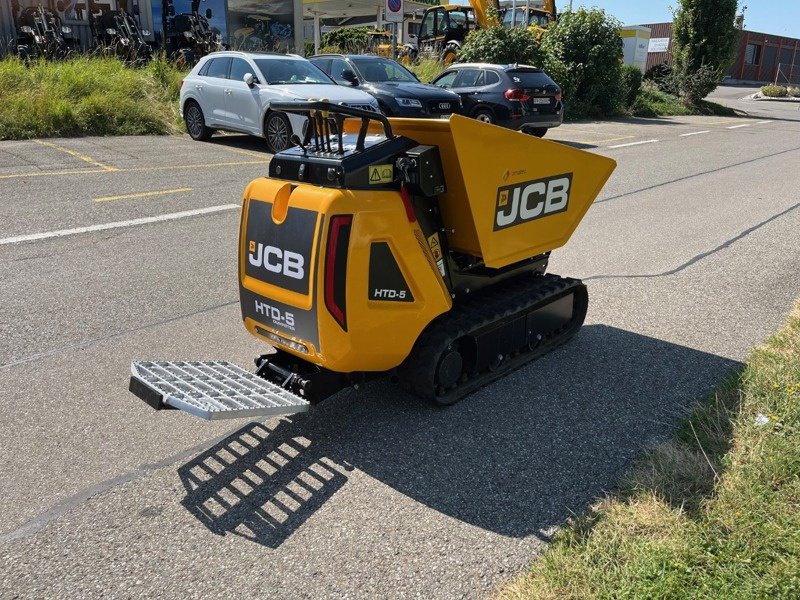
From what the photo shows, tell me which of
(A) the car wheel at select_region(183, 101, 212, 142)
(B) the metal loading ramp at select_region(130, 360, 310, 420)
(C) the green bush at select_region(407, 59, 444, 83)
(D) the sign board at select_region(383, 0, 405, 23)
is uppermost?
(D) the sign board at select_region(383, 0, 405, 23)

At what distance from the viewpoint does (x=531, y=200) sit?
432cm

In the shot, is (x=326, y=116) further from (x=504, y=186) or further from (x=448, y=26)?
(x=448, y=26)

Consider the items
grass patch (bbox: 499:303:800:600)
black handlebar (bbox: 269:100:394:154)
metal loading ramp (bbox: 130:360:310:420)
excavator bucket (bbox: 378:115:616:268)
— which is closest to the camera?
grass patch (bbox: 499:303:800:600)

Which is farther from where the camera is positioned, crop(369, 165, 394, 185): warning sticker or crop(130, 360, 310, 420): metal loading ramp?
crop(369, 165, 394, 185): warning sticker

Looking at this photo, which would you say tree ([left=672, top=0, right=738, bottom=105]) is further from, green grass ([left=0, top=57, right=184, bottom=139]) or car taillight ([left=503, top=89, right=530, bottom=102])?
green grass ([left=0, top=57, right=184, bottom=139])

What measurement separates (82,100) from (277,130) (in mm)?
4955

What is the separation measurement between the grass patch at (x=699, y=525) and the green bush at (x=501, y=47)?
1974 cm

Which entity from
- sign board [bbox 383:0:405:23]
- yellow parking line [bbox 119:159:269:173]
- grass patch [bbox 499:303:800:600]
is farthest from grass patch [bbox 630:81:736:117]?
grass patch [bbox 499:303:800:600]

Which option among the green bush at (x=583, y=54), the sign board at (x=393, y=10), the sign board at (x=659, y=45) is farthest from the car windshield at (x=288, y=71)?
the sign board at (x=659, y=45)

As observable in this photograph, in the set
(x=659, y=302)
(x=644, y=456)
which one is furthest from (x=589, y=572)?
(x=659, y=302)

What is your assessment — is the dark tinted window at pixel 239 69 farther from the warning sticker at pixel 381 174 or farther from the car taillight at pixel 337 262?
the car taillight at pixel 337 262

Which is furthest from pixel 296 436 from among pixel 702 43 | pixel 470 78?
pixel 702 43

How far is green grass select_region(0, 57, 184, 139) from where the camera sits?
13742mm

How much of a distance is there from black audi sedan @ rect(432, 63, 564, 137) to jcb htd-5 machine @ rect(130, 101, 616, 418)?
11765 mm
